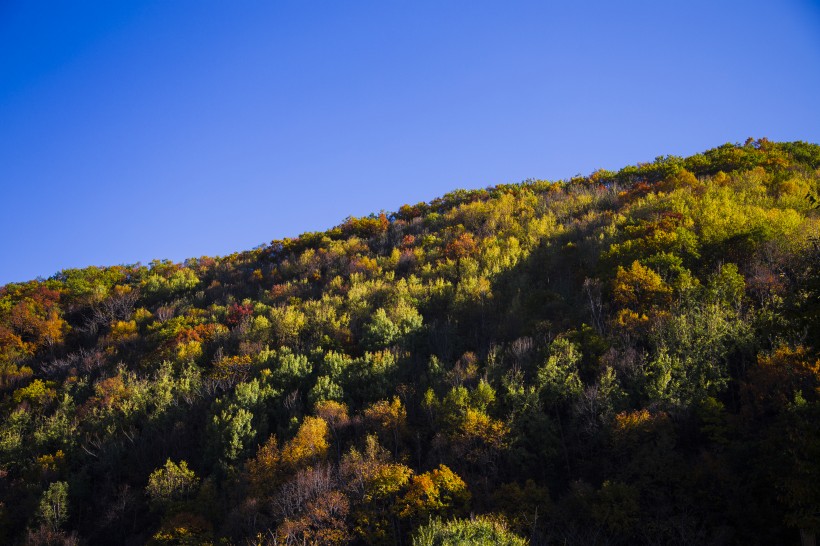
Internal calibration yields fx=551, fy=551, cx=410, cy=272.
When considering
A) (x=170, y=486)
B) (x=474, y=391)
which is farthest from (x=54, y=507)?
(x=474, y=391)

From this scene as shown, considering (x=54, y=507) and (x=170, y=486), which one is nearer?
(x=170, y=486)

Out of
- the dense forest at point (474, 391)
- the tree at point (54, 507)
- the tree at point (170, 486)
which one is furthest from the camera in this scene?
the tree at point (54, 507)

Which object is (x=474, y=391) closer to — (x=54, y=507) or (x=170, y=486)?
(x=170, y=486)

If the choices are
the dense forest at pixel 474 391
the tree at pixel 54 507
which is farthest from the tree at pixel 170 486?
the tree at pixel 54 507

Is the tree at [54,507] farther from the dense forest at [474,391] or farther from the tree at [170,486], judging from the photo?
the tree at [170,486]

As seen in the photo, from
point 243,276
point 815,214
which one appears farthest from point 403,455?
point 243,276

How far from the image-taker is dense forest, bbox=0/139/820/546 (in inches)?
811

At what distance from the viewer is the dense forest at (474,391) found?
67.6 feet

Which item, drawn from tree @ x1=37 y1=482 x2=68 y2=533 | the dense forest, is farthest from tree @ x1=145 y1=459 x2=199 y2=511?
tree @ x1=37 y1=482 x2=68 y2=533

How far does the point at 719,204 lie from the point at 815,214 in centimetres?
541

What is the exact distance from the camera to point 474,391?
28.0 metres

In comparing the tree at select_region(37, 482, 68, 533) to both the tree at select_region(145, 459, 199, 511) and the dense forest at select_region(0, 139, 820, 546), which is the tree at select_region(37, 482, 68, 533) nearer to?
the dense forest at select_region(0, 139, 820, 546)

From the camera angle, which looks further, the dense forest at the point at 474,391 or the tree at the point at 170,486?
the tree at the point at 170,486

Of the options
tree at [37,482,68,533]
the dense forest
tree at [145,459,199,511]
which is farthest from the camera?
tree at [37,482,68,533]
